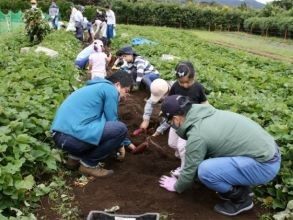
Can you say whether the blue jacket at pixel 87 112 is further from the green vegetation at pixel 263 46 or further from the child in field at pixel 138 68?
the green vegetation at pixel 263 46

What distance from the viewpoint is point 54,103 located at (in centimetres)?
634

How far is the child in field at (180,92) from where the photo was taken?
5.40 metres

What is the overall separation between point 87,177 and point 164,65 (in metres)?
5.91

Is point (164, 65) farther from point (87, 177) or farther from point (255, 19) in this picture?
point (255, 19)

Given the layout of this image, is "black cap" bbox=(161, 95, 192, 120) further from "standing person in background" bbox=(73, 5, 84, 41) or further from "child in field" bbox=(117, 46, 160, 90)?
"standing person in background" bbox=(73, 5, 84, 41)

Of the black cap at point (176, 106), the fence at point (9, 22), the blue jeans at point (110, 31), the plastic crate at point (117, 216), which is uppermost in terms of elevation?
the black cap at point (176, 106)

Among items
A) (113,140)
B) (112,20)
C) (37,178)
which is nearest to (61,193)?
(37,178)

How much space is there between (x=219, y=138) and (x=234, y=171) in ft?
1.12

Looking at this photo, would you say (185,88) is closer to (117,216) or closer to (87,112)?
(87,112)

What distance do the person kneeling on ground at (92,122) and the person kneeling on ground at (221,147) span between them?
918mm

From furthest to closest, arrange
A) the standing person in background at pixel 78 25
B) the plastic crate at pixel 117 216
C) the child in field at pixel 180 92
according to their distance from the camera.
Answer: the standing person in background at pixel 78 25 < the child in field at pixel 180 92 < the plastic crate at pixel 117 216

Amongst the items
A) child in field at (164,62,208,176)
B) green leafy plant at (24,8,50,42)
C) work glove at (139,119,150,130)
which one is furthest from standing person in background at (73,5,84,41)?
child in field at (164,62,208,176)

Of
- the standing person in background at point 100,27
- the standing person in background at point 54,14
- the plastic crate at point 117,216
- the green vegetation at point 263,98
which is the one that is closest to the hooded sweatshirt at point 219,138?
the plastic crate at point 117,216

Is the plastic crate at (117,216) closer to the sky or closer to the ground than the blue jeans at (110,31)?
closer to the sky
